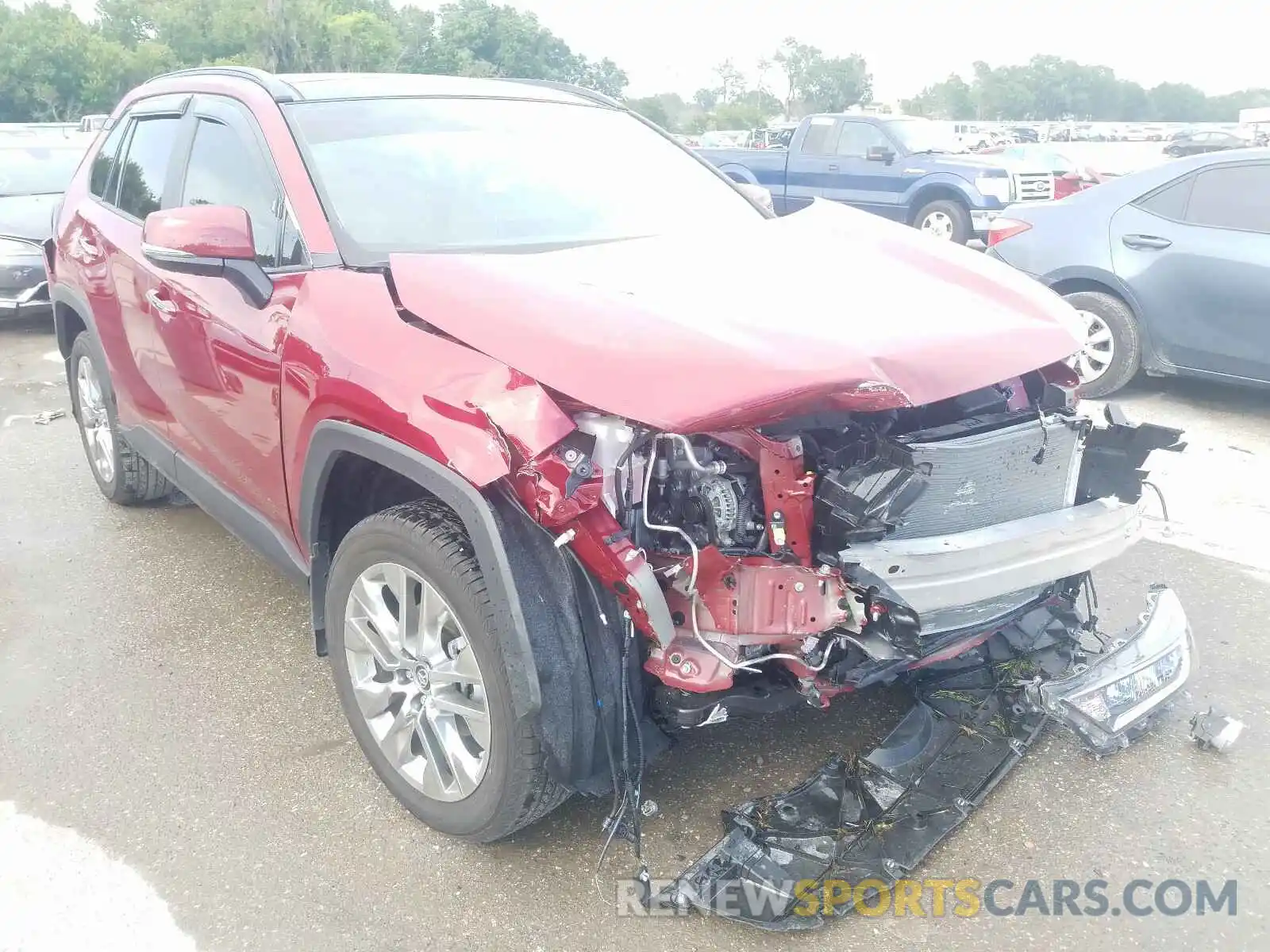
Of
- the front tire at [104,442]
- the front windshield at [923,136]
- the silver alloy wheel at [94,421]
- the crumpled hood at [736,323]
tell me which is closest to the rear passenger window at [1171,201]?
the crumpled hood at [736,323]

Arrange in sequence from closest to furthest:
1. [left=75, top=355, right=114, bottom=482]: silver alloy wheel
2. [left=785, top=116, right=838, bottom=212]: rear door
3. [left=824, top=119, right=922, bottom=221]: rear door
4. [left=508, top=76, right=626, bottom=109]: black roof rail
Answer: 1. [left=508, top=76, right=626, bottom=109]: black roof rail
2. [left=75, top=355, right=114, bottom=482]: silver alloy wheel
3. [left=824, top=119, right=922, bottom=221]: rear door
4. [left=785, top=116, right=838, bottom=212]: rear door

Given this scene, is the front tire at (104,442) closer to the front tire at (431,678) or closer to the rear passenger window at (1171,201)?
the front tire at (431,678)

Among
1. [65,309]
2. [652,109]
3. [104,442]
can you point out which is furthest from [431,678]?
[652,109]

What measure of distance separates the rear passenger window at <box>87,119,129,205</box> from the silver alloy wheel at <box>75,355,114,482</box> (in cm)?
74

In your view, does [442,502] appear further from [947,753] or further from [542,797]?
[947,753]

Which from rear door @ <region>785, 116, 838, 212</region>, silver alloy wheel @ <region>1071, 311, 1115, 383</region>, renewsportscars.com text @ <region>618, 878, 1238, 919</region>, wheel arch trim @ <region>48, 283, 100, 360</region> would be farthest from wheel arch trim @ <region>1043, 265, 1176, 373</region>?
rear door @ <region>785, 116, 838, 212</region>

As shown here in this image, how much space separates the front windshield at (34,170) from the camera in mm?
9391

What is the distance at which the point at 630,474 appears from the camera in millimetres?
2229

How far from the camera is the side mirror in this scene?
2.66 meters

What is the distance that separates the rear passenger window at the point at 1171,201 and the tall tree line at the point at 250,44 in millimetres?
34047

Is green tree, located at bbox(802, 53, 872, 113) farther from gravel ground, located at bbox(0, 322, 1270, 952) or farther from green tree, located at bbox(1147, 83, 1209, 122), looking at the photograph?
gravel ground, located at bbox(0, 322, 1270, 952)

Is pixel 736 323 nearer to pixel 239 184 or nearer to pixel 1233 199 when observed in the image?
pixel 239 184

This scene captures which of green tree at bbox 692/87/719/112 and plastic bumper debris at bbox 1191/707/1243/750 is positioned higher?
green tree at bbox 692/87/719/112

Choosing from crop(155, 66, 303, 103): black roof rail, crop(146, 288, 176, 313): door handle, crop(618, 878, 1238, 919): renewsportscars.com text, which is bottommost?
crop(618, 878, 1238, 919): renewsportscars.com text
